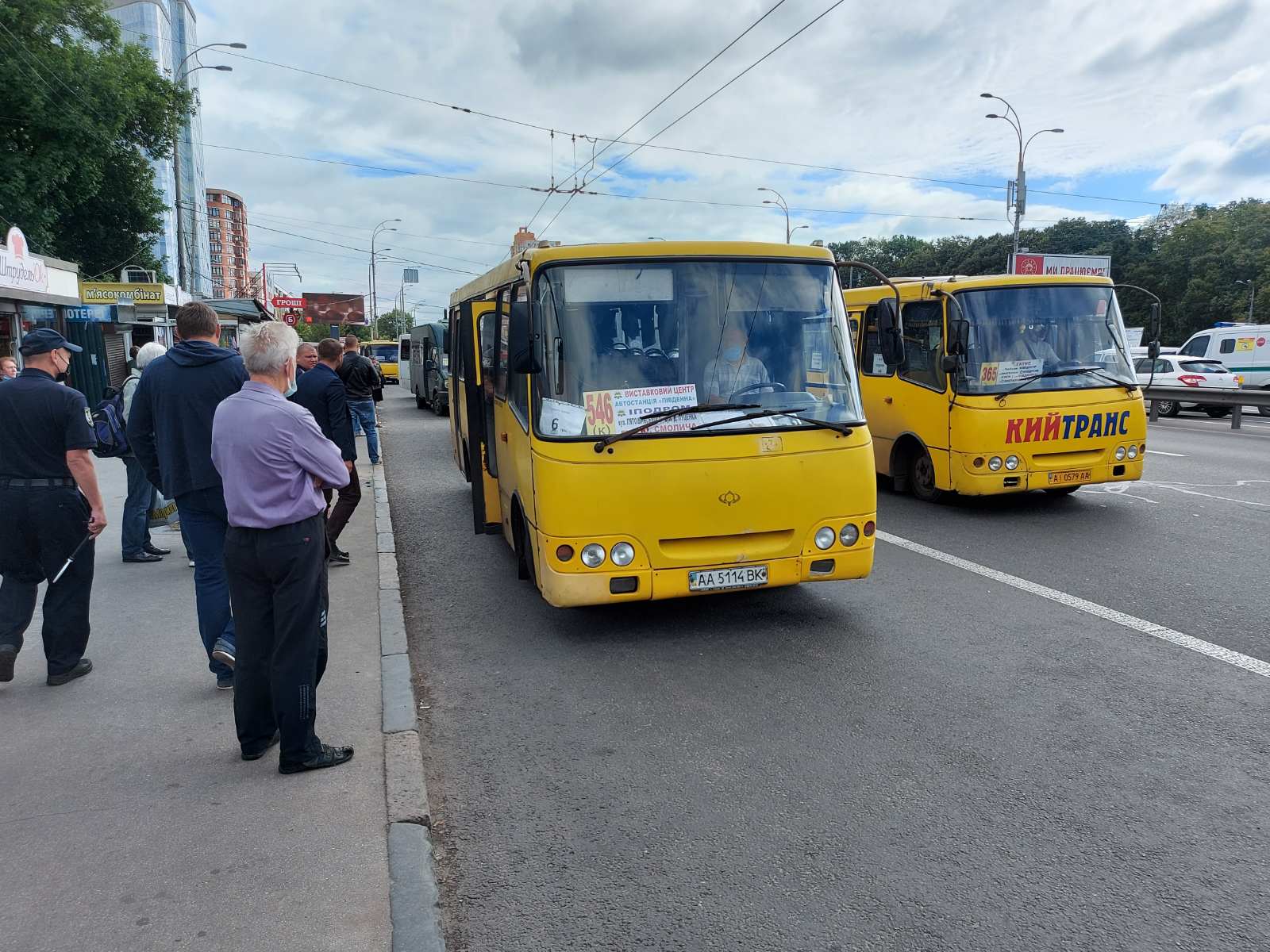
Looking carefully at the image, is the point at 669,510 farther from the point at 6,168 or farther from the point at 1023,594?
the point at 6,168

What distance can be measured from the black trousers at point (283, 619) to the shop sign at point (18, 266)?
19.4 m

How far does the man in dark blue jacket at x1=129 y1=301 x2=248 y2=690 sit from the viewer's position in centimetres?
470

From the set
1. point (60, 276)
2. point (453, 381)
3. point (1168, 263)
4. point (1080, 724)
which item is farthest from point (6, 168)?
point (1168, 263)

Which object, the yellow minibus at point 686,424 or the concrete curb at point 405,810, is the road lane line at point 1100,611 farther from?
the concrete curb at point 405,810

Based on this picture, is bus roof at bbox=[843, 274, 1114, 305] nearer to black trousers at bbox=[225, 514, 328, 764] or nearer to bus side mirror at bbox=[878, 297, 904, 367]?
bus side mirror at bbox=[878, 297, 904, 367]

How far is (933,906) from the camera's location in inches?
121

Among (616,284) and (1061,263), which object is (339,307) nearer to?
(1061,263)

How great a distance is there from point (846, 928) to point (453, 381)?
33.0 feet

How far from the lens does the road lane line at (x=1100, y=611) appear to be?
17.4 feet

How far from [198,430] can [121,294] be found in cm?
3027

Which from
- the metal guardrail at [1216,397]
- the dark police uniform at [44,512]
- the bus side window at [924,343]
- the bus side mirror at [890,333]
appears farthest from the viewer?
the metal guardrail at [1216,397]

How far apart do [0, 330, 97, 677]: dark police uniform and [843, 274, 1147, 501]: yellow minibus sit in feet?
23.1

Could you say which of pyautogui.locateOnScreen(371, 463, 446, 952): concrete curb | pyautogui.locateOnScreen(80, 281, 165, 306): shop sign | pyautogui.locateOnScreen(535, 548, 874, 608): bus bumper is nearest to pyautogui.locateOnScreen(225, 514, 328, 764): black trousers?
pyautogui.locateOnScreen(371, 463, 446, 952): concrete curb

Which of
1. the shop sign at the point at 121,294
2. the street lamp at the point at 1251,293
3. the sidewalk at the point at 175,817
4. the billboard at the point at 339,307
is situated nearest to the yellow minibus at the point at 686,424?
the sidewalk at the point at 175,817
